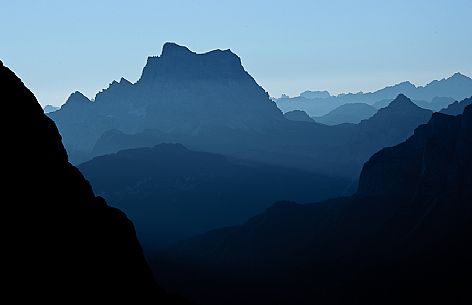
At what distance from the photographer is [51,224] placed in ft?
189

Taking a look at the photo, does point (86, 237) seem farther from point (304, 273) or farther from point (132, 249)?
point (304, 273)

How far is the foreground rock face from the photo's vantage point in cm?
5159

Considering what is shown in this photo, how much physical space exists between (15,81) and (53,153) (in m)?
9.30

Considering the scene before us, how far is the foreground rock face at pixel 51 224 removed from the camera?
51.6m

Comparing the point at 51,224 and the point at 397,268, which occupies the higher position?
the point at 51,224

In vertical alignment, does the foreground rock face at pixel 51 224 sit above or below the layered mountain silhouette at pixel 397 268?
above

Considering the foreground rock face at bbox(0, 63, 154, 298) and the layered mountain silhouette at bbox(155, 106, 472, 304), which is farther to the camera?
the layered mountain silhouette at bbox(155, 106, 472, 304)

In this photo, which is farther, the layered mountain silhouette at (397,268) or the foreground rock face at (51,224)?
the layered mountain silhouette at (397,268)

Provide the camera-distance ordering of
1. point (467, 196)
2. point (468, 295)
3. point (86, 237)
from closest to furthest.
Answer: point (86, 237) → point (468, 295) → point (467, 196)

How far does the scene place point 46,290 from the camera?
5075cm

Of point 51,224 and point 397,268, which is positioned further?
point 397,268

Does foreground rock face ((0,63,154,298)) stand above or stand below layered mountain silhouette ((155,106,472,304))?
above

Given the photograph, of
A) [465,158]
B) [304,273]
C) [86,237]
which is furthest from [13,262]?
[465,158]

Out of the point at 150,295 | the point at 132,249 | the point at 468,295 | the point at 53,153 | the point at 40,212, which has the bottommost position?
the point at 468,295
